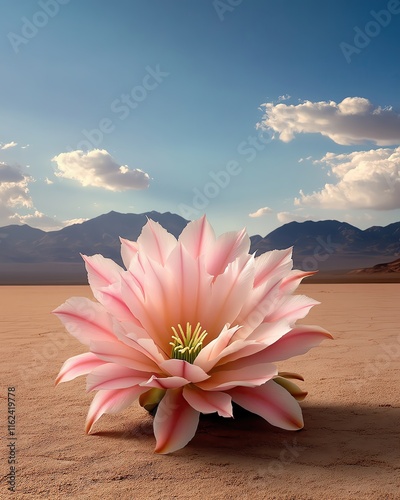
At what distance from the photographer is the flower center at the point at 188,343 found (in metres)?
1.44

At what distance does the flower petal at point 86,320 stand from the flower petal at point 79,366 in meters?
0.06

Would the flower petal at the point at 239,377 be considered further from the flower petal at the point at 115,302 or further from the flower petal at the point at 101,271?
the flower petal at the point at 101,271

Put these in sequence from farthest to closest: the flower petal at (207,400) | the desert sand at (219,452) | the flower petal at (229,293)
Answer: the flower petal at (229,293), the flower petal at (207,400), the desert sand at (219,452)

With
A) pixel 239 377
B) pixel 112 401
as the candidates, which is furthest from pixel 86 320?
pixel 239 377

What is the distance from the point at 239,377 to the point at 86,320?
446 mm

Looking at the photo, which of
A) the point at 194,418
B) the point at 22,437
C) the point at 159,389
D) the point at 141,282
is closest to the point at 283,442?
the point at 194,418

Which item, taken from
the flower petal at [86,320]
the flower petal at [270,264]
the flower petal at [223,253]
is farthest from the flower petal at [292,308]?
the flower petal at [86,320]

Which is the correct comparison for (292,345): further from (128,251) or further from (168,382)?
(128,251)

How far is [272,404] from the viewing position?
4.38 ft

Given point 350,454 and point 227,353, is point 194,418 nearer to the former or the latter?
point 227,353

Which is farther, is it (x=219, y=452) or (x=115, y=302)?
(x=115, y=302)

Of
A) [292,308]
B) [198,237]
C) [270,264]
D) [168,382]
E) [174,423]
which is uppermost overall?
[198,237]

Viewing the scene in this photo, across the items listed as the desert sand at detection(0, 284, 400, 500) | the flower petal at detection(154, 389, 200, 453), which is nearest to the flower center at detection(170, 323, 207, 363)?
the flower petal at detection(154, 389, 200, 453)

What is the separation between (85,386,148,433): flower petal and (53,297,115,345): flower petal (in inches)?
5.7
